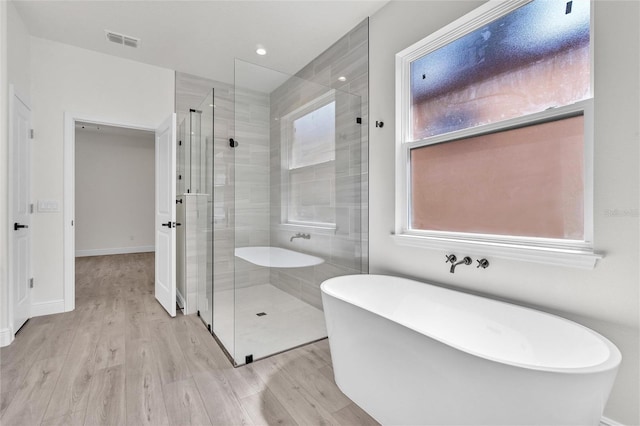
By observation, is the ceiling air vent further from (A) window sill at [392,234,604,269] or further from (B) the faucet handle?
(B) the faucet handle

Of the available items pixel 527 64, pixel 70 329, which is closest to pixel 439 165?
pixel 527 64

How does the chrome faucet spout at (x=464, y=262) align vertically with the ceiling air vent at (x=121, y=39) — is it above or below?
below

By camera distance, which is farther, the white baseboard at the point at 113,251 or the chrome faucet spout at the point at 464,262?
the white baseboard at the point at 113,251

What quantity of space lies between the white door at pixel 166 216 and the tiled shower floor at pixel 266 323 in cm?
73

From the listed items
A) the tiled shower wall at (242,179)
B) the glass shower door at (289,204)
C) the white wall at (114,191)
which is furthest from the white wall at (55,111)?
the white wall at (114,191)

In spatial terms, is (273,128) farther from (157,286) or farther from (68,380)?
(157,286)

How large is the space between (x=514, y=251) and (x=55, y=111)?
4183 millimetres

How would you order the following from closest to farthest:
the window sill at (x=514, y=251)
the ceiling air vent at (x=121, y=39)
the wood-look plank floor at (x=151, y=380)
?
the window sill at (x=514, y=251) → the wood-look plank floor at (x=151, y=380) → the ceiling air vent at (x=121, y=39)

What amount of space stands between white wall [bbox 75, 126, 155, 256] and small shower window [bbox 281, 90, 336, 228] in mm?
4961

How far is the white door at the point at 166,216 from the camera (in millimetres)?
2936

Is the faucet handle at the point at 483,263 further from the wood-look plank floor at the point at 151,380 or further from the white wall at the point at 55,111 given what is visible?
the white wall at the point at 55,111

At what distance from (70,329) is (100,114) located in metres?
2.21

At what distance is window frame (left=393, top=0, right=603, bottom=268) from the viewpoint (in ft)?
4.70

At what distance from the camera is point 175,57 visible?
332cm
